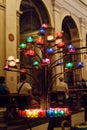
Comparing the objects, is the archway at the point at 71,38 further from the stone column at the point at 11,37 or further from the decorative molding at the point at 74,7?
the stone column at the point at 11,37

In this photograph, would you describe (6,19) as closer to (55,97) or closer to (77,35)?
(55,97)

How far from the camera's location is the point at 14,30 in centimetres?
1126

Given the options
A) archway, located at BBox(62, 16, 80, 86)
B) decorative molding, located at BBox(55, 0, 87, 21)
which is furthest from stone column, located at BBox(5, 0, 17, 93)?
archway, located at BBox(62, 16, 80, 86)

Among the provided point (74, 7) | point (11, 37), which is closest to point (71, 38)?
point (74, 7)

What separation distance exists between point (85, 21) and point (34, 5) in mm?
5459

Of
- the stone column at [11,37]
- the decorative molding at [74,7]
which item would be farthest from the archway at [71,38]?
the stone column at [11,37]

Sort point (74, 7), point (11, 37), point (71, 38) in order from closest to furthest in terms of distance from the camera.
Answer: point (11, 37), point (74, 7), point (71, 38)

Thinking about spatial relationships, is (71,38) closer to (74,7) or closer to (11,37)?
(74,7)

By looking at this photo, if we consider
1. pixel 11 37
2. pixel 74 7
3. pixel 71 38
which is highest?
pixel 74 7

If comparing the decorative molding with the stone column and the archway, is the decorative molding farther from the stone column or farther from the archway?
the stone column

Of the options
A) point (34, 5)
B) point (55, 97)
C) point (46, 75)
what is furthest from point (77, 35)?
point (46, 75)

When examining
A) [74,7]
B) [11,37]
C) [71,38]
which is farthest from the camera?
[71,38]

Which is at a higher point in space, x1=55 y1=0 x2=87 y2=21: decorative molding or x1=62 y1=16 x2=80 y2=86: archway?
x1=55 y1=0 x2=87 y2=21: decorative molding

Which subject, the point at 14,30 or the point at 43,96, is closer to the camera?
the point at 43,96
